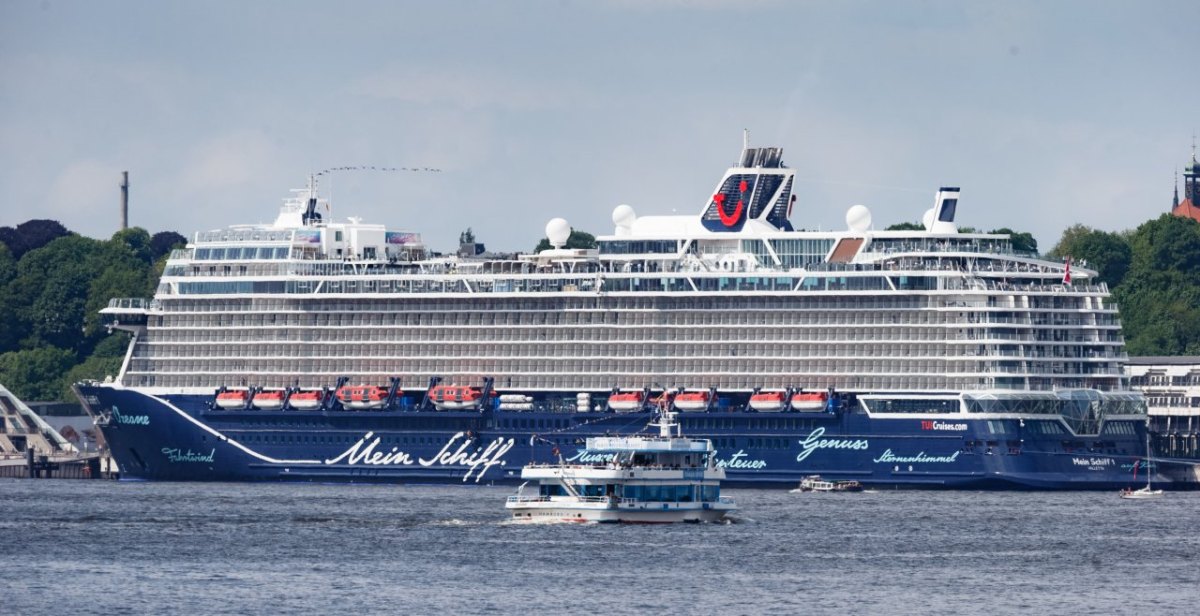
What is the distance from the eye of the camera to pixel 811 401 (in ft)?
444

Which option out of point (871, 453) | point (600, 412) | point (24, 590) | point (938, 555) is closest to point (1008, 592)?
point (938, 555)

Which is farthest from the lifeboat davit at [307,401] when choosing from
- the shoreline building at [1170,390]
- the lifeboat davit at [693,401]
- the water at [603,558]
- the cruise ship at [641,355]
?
the shoreline building at [1170,390]

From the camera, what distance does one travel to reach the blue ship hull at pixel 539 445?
435 feet

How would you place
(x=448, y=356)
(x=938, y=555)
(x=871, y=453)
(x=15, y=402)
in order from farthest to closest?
(x=15, y=402)
(x=448, y=356)
(x=871, y=453)
(x=938, y=555)

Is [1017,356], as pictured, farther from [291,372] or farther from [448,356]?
[291,372]

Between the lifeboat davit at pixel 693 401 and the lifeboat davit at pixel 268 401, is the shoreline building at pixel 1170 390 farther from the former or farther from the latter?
the lifeboat davit at pixel 268 401

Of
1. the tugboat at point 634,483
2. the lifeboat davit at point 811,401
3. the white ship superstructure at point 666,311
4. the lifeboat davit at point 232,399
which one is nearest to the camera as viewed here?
the tugboat at point 634,483

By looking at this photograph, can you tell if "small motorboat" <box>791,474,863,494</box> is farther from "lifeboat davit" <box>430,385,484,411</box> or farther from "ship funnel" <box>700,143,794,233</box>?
"lifeboat davit" <box>430,385,484,411</box>

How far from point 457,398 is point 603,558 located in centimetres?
4640

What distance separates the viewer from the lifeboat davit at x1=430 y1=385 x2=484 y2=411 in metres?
143

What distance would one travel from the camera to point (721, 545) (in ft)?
337

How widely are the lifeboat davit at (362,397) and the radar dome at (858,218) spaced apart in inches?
1047

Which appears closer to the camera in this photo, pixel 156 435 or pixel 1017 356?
pixel 1017 356

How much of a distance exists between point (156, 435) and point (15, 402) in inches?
1161
